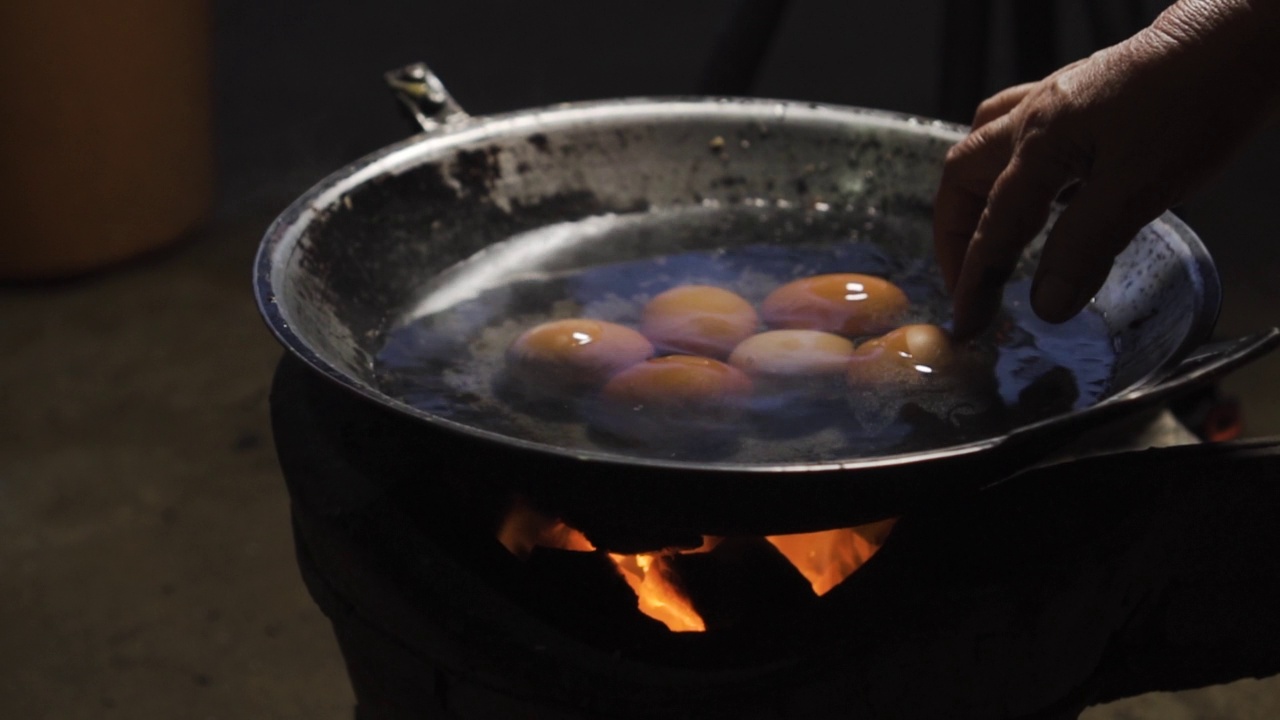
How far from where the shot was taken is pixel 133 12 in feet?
8.81

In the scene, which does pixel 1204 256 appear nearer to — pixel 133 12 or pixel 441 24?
pixel 133 12

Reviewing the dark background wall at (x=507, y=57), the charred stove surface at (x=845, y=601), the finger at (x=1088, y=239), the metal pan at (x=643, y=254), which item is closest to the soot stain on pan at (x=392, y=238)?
the metal pan at (x=643, y=254)

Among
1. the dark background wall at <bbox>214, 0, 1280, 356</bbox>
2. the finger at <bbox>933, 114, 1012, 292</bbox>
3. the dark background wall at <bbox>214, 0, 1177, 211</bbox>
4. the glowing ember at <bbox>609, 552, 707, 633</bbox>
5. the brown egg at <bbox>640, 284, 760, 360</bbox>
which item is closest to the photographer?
the glowing ember at <bbox>609, 552, 707, 633</bbox>

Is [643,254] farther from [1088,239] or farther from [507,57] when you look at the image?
[507,57]

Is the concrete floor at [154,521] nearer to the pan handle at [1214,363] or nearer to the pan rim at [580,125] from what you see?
the pan rim at [580,125]

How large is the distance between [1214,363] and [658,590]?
0.47 m

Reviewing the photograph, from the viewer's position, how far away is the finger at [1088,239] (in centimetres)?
87

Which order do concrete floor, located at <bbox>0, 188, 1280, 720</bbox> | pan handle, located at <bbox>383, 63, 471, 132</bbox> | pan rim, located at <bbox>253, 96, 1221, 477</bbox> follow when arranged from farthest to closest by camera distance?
concrete floor, located at <bbox>0, 188, 1280, 720</bbox> < pan handle, located at <bbox>383, 63, 471, 132</bbox> < pan rim, located at <bbox>253, 96, 1221, 477</bbox>

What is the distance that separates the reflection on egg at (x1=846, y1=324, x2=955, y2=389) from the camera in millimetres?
1056

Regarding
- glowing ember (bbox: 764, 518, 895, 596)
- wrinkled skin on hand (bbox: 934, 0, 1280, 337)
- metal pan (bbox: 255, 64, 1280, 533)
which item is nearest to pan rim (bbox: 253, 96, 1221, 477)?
metal pan (bbox: 255, 64, 1280, 533)

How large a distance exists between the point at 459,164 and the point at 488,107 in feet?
8.65

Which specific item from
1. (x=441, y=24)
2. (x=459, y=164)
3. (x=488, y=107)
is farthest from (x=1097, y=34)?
(x=441, y=24)

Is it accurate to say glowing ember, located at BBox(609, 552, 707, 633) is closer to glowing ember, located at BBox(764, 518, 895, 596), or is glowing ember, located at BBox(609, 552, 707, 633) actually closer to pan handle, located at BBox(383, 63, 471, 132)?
glowing ember, located at BBox(764, 518, 895, 596)

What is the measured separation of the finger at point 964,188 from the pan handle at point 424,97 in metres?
0.59
